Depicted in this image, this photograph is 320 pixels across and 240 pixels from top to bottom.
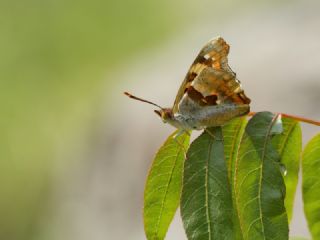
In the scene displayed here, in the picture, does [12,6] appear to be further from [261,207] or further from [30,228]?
[261,207]

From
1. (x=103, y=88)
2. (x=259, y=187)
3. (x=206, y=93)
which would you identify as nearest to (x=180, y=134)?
(x=206, y=93)

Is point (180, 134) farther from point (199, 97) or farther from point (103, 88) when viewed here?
point (103, 88)

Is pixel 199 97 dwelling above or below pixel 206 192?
above

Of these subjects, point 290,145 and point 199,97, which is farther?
point 199,97

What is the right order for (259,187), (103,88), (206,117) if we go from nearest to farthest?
(259,187) → (206,117) → (103,88)

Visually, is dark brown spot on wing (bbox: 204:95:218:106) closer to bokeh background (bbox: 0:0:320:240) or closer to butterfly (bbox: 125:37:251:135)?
butterfly (bbox: 125:37:251:135)

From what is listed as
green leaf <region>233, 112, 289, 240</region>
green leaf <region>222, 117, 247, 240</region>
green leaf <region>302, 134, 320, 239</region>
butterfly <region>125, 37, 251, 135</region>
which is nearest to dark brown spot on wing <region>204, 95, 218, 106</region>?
butterfly <region>125, 37, 251, 135</region>

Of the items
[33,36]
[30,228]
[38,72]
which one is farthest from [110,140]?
[33,36]
